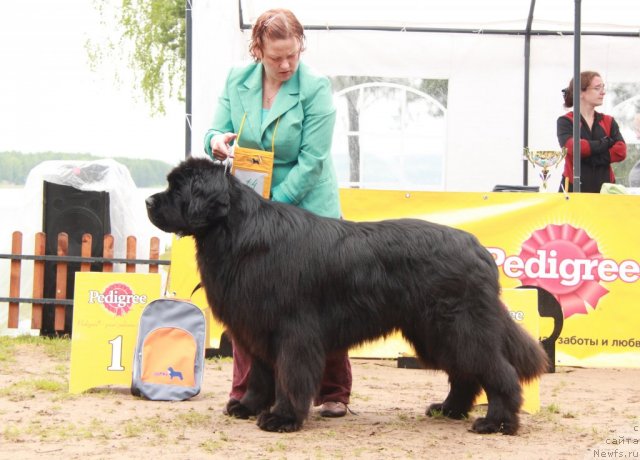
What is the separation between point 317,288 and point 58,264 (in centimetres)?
444

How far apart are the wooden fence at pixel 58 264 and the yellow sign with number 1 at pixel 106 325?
225 cm

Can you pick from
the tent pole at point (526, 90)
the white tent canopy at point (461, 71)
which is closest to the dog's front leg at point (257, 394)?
the white tent canopy at point (461, 71)

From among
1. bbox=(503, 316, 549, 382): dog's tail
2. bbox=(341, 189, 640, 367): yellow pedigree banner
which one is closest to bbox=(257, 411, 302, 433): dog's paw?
bbox=(503, 316, 549, 382): dog's tail

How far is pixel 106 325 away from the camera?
5484 mm

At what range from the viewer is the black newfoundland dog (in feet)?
13.8

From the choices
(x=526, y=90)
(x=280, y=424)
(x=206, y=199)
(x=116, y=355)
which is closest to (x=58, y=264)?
(x=116, y=355)

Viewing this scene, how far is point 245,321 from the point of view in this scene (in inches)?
166

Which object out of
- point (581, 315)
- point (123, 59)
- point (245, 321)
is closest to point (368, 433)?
point (245, 321)

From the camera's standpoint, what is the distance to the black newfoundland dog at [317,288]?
4.20 metres

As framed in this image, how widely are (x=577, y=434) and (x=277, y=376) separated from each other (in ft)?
5.04

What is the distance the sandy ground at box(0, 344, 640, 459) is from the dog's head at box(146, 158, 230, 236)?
40.3 inches

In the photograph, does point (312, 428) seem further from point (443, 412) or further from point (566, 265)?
point (566, 265)

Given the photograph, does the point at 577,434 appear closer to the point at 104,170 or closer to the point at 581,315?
the point at 581,315

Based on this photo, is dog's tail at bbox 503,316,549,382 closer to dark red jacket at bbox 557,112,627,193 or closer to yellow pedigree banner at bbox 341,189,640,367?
yellow pedigree banner at bbox 341,189,640,367
